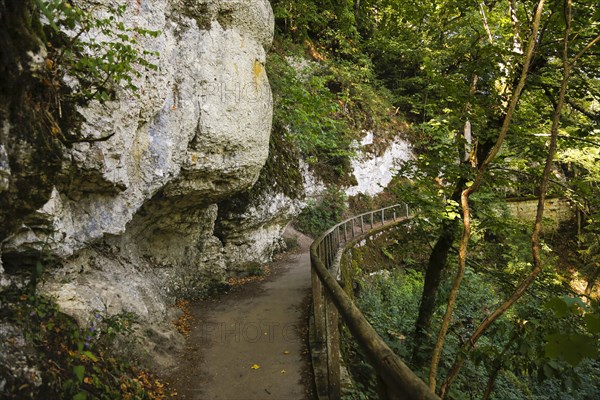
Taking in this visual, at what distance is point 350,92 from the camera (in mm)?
22750

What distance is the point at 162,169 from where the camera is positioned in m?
6.30

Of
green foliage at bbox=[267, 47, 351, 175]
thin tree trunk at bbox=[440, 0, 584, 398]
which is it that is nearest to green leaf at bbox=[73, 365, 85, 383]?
thin tree trunk at bbox=[440, 0, 584, 398]

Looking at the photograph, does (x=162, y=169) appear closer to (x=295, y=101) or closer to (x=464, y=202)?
(x=464, y=202)

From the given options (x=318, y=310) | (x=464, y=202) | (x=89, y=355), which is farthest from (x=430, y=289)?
(x=89, y=355)

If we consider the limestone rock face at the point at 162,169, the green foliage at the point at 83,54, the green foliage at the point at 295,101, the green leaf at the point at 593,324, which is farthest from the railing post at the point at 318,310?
the green foliage at the point at 295,101

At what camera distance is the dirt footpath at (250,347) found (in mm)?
4617

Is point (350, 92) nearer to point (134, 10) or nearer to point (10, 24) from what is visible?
point (134, 10)

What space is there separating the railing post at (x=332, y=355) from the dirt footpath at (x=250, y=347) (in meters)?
0.83

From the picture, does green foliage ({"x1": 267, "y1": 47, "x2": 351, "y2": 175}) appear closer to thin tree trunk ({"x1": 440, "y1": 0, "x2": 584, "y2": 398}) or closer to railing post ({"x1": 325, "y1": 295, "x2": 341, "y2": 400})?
thin tree trunk ({"x1": 440, "y1": 0, "x2": 584, "y2": 398})

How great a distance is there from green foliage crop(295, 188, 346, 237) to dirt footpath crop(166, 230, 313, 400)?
7886 mm

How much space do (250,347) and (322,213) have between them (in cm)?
1272

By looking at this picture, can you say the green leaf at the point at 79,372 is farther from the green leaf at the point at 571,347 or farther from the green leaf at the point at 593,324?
the green leaf at the point at 593,324

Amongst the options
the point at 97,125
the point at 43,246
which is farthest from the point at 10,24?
the point at 43,246

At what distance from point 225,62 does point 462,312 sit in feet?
37.5
